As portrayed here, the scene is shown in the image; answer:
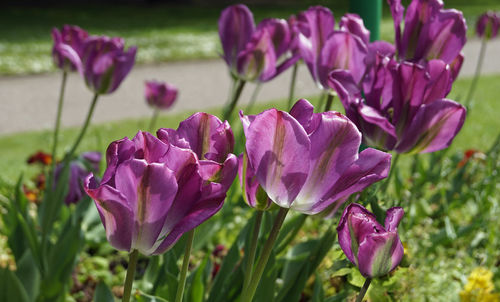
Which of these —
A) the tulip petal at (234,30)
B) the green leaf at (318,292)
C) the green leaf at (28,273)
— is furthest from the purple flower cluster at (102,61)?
the green leaf at (318,292)

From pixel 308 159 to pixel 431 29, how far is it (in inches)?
22.4

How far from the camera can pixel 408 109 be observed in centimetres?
104

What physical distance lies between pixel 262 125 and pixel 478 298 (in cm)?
104

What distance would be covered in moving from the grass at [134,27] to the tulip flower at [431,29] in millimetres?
7530

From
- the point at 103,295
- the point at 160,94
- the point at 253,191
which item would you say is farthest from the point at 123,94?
the point at 253,191

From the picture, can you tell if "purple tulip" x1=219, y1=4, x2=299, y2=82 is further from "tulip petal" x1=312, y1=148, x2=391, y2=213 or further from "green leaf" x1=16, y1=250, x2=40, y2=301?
"tulip petal" x1=312, y1=148, x2=391, y2=213

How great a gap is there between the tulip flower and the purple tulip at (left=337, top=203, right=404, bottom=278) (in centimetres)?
48

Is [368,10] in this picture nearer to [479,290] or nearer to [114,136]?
[479,290]

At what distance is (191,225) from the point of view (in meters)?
0.78

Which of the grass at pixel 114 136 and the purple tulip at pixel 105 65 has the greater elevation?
the purple tulip at pixel 105 65

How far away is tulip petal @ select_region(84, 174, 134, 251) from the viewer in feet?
2.44

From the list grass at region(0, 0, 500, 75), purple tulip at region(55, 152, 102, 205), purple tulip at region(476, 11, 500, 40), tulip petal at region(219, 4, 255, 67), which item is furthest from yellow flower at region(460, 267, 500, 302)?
grass at region(0, 0, 500, 75)

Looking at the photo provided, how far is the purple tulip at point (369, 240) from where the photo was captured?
0.84 m

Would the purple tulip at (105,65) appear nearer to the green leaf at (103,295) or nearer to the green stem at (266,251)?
the green leaf at (103,295)
